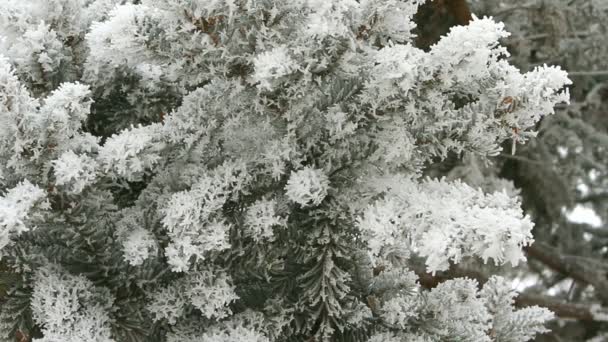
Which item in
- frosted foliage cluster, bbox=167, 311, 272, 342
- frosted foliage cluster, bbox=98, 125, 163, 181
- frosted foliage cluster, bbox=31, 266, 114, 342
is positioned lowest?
frosted foliage cluster, bbox=31, 266, 114, 342

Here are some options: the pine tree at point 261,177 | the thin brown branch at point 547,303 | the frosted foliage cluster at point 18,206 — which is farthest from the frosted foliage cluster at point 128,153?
the thin brown branch at point 547,303

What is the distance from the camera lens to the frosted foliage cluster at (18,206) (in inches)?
37.9

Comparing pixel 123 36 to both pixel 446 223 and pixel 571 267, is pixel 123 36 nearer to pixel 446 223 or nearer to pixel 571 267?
pixel 446 223

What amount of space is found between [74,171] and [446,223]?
20.8 inches

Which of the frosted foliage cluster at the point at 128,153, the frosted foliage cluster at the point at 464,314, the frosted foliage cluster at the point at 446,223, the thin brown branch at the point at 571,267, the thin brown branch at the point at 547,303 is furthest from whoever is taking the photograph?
the thin brown branch at the point at 571,267

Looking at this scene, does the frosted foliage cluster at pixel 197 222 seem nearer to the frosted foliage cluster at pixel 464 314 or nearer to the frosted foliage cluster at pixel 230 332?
the frosted foliage cluster at pixel 230 332

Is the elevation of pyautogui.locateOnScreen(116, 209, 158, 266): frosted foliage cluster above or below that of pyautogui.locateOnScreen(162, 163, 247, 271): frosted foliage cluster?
below

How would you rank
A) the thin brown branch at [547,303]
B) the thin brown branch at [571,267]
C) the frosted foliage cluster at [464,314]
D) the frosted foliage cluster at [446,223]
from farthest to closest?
the thin brown branch at [571,267] < the thin brown branch at [547,303] < the frosted foliage cluster at [464,314] < the frosted foliage cluster at [446,223]

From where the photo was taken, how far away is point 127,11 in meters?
1.12

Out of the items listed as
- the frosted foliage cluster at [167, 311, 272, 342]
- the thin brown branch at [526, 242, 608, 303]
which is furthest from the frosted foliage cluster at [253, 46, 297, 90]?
the thin brown branch at [526, 242, 608, 303]

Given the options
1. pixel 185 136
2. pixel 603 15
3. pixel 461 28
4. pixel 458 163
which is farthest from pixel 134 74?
pixel 603 15

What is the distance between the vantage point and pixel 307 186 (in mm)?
1094

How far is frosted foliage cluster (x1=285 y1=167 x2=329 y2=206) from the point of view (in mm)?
1092

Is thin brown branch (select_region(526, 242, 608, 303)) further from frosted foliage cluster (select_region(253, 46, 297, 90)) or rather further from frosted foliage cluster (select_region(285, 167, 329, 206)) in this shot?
frosted foliage cluster (select_region(253, 46, 297, 90))
